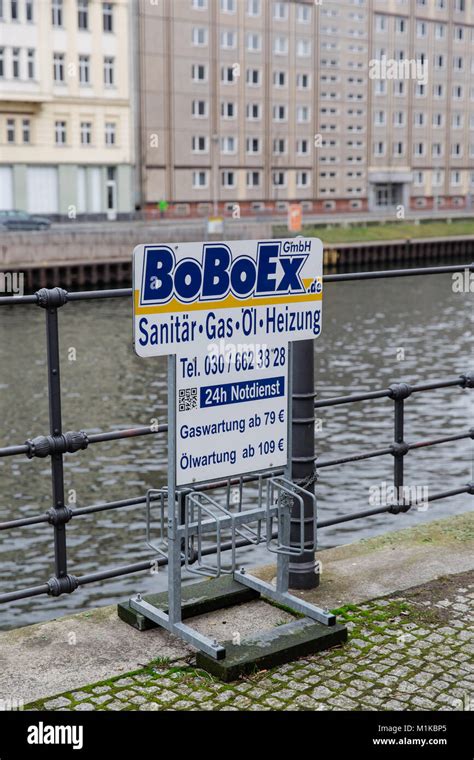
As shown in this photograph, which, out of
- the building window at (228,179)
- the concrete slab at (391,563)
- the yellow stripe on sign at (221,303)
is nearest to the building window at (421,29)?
the building window at (228,179)

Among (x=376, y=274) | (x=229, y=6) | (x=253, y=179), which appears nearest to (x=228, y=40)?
(x=229, y=6)

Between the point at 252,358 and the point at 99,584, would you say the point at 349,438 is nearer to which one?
the point at 99,584

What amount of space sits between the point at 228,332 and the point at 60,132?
67.8 m

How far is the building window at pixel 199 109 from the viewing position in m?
74.4

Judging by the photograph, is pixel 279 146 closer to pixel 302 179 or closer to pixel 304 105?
pixel 302 179

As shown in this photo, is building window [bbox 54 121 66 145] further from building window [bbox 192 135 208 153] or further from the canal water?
the canal water

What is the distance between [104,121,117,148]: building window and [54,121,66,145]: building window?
2.89m

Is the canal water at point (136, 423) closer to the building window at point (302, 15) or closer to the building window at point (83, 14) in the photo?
the building window at point (83, 14)

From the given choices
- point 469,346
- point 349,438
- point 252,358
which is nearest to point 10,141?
point 469,346

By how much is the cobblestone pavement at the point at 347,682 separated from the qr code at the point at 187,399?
45.4 inches

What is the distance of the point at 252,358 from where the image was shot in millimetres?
5105

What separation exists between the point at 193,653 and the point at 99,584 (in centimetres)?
772

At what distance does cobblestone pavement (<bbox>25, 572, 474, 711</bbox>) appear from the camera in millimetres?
4469

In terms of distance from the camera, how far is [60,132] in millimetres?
69938
